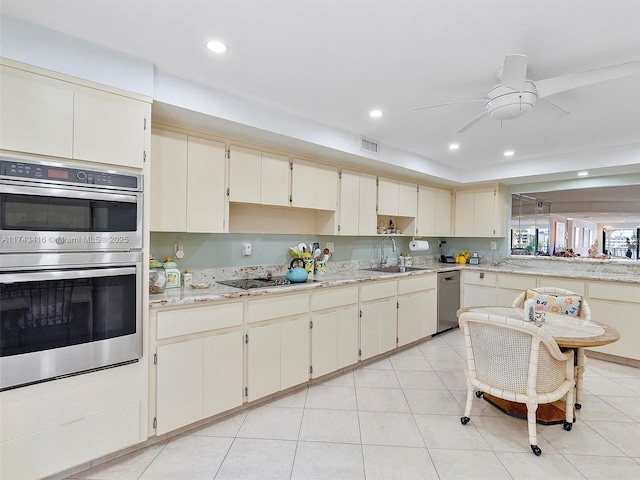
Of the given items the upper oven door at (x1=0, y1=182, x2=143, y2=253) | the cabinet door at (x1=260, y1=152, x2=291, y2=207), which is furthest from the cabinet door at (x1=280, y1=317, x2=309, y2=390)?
the upper oven door at (x1=0, y1=182, x2=143, y2=253)

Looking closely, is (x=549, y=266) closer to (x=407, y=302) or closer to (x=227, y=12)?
(x=407, y=302)

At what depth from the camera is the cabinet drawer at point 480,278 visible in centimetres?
465

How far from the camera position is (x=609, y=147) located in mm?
3674

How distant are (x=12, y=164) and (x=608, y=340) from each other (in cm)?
357

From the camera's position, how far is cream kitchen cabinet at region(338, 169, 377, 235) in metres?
3.71

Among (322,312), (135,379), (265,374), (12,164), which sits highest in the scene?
A: (12,164)

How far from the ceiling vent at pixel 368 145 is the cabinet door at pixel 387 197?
674mm

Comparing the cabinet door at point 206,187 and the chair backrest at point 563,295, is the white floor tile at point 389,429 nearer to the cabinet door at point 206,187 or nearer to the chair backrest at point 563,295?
the chair backrest at point 563,295

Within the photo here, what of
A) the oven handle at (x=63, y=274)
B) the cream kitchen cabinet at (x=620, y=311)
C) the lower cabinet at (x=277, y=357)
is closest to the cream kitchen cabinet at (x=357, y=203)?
the lower cabinet at (x=277, y=357)

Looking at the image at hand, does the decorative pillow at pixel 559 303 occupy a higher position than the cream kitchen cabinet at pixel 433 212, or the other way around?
the cream kitchen cabinet at pixel 433 212

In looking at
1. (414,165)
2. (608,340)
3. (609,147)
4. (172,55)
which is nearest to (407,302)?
(414,165)

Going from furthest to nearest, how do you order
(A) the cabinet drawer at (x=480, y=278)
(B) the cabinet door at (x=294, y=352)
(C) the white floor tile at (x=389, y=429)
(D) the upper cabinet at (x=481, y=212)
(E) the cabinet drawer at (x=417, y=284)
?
(D) the upper cabinet at (x=481, y=212) → (A) the cabinet drawer at (x=480, y=278) → (E) the cabinet drawer at (x=417, y=284) → (B) the cabinet door at (x=294, y=352) → (C) the white floor tile at (x=389, y=429)

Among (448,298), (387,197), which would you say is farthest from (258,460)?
(448,298)

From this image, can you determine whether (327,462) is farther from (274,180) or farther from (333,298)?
(274,180)
